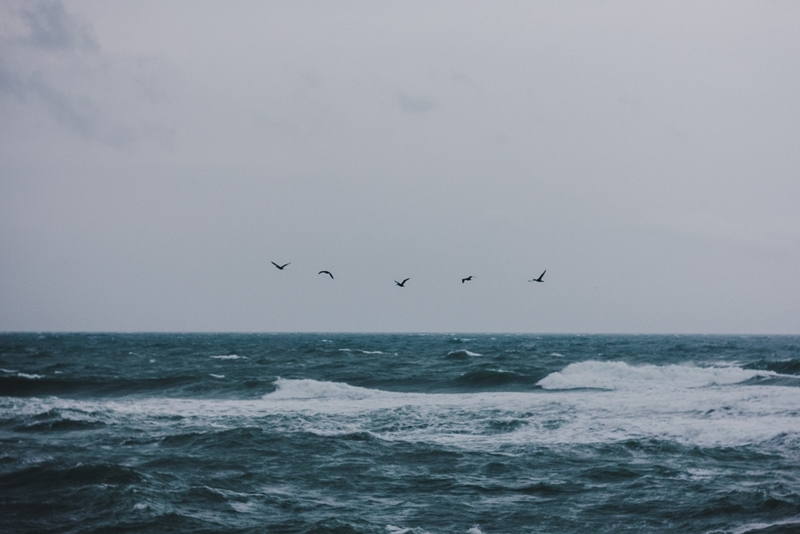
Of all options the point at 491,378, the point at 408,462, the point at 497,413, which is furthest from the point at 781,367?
the point at 408,462

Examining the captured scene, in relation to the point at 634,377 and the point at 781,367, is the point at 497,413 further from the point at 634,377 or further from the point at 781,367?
the point at 781,367

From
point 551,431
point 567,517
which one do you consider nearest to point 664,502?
point 567,517

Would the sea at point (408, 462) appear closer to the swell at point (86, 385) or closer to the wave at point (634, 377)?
the swell at point (86, 385)

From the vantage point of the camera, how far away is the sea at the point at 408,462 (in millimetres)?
12367

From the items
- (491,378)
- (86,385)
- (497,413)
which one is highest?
(491,378)

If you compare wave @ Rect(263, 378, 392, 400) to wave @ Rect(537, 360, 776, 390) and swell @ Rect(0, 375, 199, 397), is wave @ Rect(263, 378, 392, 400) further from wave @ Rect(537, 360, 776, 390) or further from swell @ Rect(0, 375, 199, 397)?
wave @ Rect(537, 360, 776, 390)

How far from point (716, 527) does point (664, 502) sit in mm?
1450

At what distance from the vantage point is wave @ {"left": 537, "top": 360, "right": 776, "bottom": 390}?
32.1m

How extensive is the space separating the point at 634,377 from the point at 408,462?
80.9ft

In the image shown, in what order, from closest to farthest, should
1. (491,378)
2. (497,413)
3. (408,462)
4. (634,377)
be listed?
(408,462) → (497,413) → (491,378) → (634,377)

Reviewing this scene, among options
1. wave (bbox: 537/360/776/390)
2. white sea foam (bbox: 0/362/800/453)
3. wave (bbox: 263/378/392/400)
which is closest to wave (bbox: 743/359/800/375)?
wave (bbox: 537/360/776/390)

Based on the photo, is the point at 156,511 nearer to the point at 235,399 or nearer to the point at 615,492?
the point at 615,492

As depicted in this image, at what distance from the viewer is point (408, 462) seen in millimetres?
16578

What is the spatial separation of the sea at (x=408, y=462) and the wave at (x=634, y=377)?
2.16 meters
